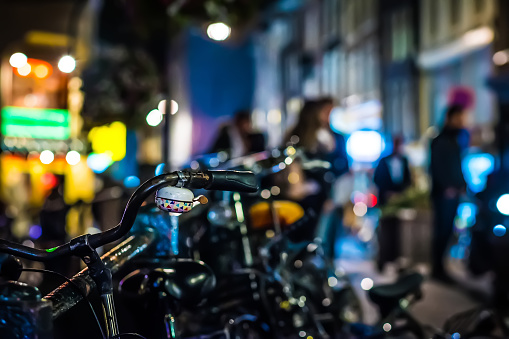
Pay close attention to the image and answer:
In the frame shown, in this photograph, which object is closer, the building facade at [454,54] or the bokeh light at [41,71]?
the bokeh light at [41,71]

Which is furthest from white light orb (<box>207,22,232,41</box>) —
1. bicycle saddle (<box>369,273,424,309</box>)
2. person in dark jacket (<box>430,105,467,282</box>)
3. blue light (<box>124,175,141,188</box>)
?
bicycle saddle (<box>369,273,424,309</box>)

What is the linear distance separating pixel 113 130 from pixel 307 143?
4.38m

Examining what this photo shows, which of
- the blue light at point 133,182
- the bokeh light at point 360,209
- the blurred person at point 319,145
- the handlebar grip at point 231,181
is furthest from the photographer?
the bokeh light at point 360,209

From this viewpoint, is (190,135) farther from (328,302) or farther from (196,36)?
(328,302)

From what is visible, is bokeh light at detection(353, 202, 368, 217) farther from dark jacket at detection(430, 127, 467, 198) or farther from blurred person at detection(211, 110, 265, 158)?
blurred person at detection(211, 110, 265, 158)

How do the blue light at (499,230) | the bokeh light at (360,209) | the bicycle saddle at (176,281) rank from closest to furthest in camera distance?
the bicycle saddle at (176,281)
the blue light at (499,230)
the bokeh light at (360,209)

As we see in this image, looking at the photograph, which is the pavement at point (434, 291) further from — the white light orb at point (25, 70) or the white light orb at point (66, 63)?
the white light orb at point (25, 70)

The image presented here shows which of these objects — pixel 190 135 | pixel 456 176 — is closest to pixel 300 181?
pixel 456 176

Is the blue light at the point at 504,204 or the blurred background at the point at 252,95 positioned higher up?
the blurred background at the point at 252,95

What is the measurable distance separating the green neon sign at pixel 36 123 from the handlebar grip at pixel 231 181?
6.25 metres

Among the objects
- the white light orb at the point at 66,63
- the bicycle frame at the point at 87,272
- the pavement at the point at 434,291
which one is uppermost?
the white light orb at the point at 66,63

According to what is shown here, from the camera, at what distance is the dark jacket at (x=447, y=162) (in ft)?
24.5

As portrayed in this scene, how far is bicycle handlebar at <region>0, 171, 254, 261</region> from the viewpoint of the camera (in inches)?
73.3

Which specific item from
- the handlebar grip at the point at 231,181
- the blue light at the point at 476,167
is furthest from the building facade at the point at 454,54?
the handlebar grip at the point at 231,181
